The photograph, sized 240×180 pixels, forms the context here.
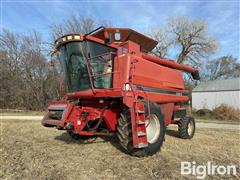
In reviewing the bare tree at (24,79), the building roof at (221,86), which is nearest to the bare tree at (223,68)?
the building roof at (221,86)

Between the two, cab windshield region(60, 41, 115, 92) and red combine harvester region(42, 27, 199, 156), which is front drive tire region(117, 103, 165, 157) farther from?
cab windshield region(60, 41, 115, 92)

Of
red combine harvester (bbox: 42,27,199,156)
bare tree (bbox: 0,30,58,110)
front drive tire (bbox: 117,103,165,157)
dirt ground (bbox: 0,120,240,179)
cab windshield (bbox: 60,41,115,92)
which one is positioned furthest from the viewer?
bare tree (bbox: 0,30,58,110)

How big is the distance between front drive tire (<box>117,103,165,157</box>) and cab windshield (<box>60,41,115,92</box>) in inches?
42.1

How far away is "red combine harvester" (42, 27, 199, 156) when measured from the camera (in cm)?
540

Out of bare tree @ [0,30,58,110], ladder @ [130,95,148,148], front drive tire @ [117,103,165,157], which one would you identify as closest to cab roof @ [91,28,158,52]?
ladder @ [130,95,148,148]

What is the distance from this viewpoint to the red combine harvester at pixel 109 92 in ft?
17.7

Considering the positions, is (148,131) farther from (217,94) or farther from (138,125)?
(217,94)

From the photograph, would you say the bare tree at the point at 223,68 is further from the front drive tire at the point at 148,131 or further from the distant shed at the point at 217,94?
the front drive tire at the point at 148,131

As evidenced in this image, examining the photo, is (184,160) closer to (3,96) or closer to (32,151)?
(32,151)

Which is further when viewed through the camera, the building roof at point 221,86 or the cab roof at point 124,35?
the building roof at point 221,86

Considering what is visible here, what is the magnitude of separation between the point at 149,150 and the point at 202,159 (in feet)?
4.06

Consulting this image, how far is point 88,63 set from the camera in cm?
582

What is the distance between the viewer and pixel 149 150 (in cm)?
541

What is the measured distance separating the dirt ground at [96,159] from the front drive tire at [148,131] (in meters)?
0.17
